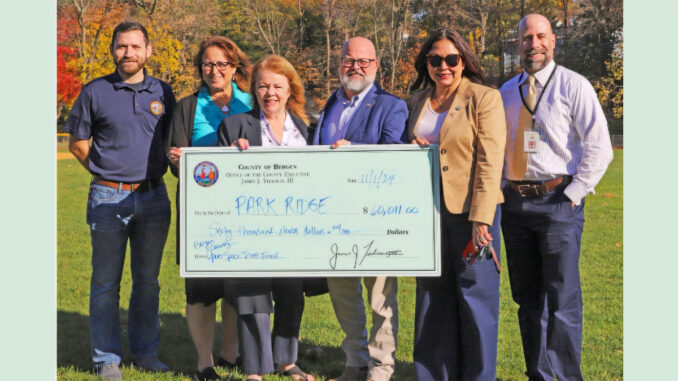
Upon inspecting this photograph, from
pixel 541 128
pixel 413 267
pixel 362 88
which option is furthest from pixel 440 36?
pixel 413 267

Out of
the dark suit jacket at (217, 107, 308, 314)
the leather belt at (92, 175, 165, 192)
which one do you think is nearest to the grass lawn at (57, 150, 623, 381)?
the dark suit jacket at (217, 107, 308, 314)

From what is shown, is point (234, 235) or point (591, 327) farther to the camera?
point (591, 327)

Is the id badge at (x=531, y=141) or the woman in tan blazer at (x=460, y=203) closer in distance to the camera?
the woman in tan blazer at (x=460, y=203)

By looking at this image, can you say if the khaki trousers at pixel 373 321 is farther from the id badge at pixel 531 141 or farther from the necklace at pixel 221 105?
the necklace at pixel 221 105

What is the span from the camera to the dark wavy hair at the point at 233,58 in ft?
15.6

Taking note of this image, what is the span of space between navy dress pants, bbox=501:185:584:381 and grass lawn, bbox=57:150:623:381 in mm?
669

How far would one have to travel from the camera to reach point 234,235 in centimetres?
452

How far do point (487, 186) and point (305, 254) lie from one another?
1265 millimetres

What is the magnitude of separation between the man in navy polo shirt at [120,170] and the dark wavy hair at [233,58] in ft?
1.45

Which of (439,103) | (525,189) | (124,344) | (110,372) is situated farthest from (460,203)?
(124,344)

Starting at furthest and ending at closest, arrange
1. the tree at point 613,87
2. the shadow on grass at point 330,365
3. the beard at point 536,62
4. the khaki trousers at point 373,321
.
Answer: the tree at point 613,87 → the shadow on grass at point 330,365 → the khaki trousers at point 373,321 → the beard at point 536,62

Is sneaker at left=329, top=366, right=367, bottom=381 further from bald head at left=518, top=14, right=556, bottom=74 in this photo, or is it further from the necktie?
bald head at left=518, top=14, right=556, bottom=74

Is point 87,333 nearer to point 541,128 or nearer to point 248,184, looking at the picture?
point 248,184

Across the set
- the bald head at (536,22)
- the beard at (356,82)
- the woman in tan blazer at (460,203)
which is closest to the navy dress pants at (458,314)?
the woman in tan blazer at (460,203)
